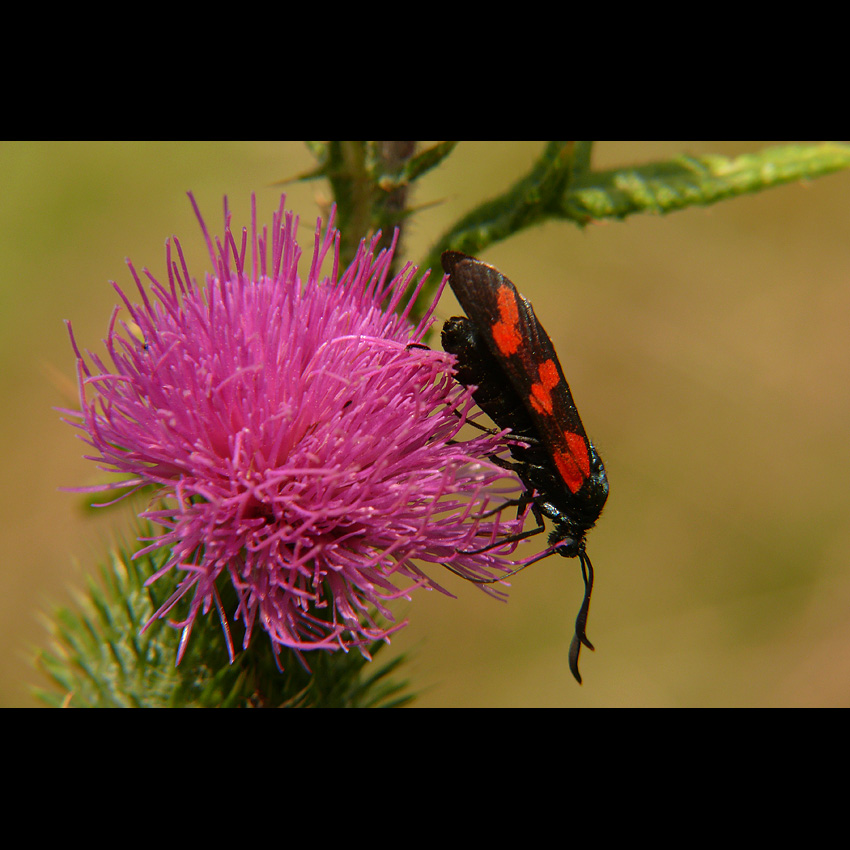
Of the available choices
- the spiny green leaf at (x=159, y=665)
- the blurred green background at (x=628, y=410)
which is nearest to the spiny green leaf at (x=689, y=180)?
the spiny green leaf at (x=159, y=665)

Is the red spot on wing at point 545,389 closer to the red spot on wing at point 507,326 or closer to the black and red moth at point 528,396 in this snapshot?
the black and red moth at point 528,396

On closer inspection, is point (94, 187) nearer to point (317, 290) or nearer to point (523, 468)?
point (317, 290)

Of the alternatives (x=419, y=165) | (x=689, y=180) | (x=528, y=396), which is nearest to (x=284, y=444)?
(x=528, y=396)

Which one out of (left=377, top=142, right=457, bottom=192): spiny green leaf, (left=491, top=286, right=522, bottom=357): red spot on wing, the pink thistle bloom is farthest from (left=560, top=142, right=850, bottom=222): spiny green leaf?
the pink thistle bloom

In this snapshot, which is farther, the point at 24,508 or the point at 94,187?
the point at 94,187

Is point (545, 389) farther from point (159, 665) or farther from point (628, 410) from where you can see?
point (628, 410)

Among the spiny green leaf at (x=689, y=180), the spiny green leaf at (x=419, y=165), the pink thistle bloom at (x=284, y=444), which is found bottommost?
the pink thistle bloom at (x=284, y=444)

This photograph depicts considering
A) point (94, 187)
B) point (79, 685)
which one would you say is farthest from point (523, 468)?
point (94, 187)

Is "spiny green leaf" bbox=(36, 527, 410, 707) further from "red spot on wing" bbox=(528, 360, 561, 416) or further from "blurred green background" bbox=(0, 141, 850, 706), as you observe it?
"blurred green background" bbox=(0, 141, 850, 706)
